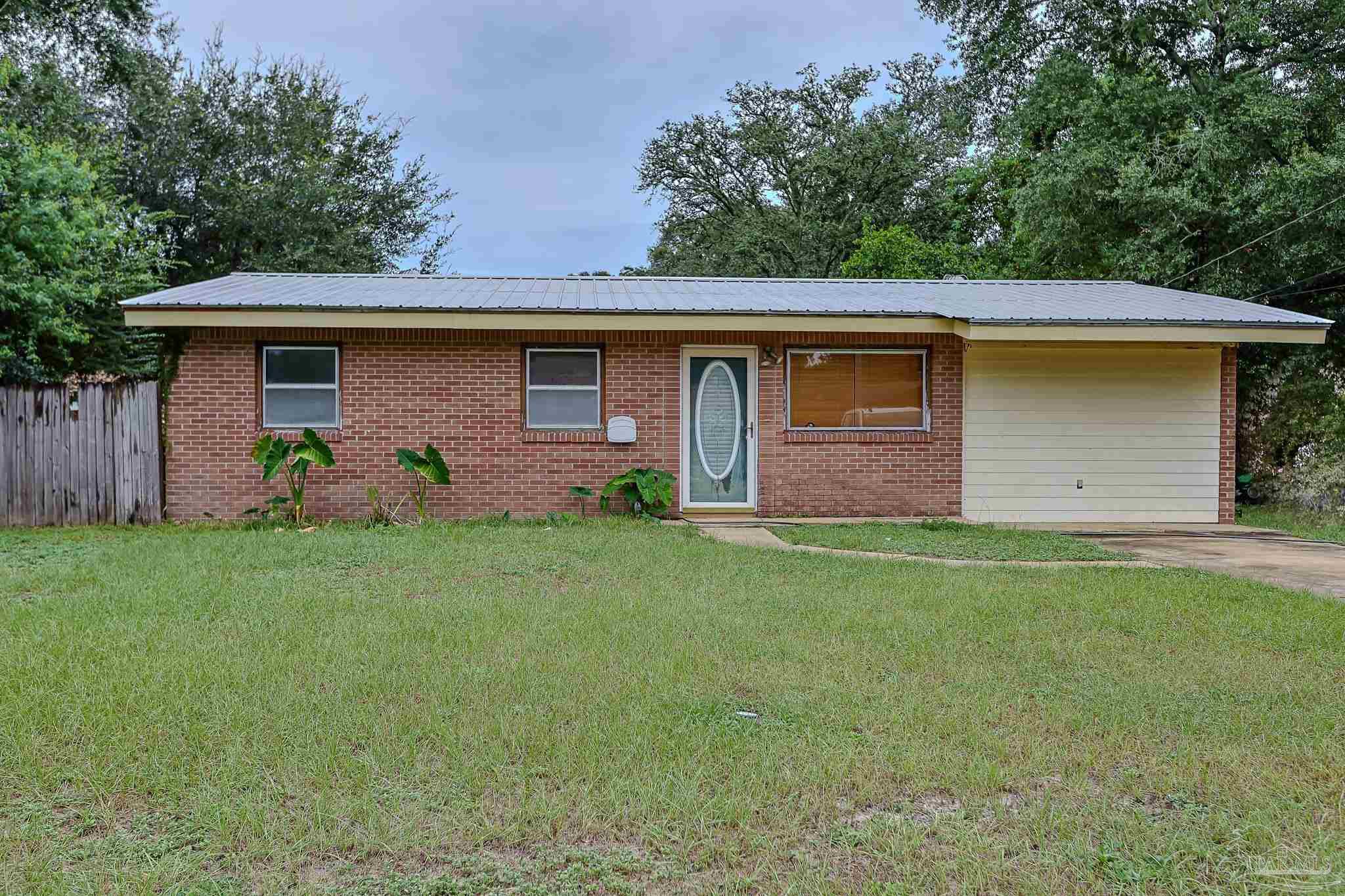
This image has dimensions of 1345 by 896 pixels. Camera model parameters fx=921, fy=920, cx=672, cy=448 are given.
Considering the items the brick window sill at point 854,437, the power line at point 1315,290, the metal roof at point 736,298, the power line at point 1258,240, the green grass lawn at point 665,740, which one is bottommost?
the green grass lawn at point 665,740

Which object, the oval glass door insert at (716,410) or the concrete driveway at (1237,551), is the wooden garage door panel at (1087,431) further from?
the oval glass door insert at (716,410)

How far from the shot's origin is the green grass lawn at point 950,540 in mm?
8547

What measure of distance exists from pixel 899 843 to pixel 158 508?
10.6 m

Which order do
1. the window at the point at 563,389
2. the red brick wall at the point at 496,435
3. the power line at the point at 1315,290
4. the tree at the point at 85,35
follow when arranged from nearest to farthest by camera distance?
the red brick wall at the point at 496,435, the window at the point at 563,389, the power line at the point at 1315,290, the tree at the point at 85,35

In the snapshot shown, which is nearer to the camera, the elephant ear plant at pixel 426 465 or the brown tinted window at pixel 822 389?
the elephant ear plant at pixel 426 465

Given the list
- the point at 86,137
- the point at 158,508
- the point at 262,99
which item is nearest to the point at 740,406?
the point at 158,508

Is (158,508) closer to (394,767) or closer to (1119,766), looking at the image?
(394,767)

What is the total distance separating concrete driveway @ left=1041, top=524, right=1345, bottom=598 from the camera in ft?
24.8

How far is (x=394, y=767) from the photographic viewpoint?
3357 millimetres

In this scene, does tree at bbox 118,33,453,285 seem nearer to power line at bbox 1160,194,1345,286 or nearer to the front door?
the front door

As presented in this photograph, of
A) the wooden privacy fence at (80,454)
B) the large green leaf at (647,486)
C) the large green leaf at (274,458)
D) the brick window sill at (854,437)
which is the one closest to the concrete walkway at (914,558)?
the large green leaf at (647,486)

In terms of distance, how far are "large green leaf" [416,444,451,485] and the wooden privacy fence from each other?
325cm

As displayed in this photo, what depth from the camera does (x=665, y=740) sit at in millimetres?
3584

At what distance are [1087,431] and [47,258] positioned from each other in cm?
1375
